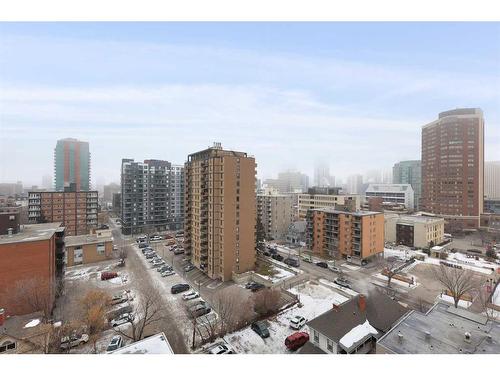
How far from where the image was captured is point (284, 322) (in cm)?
1292

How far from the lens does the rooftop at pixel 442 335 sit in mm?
7195

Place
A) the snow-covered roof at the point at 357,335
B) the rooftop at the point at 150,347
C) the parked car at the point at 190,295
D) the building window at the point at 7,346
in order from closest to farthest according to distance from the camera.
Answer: the rooftop at the point at 150,347 < the snow-covered roof at the point at 357,335 < the building window at the point at 7,346 < the parked car at the point at 190,295

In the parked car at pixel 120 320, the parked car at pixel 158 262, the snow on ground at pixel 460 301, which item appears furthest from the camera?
the parked car at pixel 158 262

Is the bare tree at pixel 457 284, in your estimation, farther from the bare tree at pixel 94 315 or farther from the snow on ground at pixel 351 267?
the bare tree at pixel 94 315

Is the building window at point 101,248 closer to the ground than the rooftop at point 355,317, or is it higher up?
closer to the ground

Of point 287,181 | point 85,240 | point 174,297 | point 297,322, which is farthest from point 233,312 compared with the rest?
point 287,181

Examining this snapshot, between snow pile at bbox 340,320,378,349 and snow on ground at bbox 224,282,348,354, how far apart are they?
2965mm

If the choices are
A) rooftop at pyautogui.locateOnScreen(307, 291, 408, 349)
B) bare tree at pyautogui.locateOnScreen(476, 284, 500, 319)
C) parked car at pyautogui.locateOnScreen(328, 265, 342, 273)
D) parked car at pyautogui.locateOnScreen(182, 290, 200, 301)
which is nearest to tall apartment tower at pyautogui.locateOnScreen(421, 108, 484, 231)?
bare tree at pyautogui.locateOnScreen(476, 284, 500, 319)

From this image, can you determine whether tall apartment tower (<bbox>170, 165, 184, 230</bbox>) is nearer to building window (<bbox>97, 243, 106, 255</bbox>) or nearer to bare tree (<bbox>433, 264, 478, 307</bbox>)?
building window (<bbox>97, 243, 106, 255</bbox>)

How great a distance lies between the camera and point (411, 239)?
29.1 m

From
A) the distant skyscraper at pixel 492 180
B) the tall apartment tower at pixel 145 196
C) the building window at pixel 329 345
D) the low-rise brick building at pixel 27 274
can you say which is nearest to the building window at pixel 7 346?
the low-rise brick building at pixel 27 274

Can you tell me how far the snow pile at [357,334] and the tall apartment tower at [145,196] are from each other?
3196cm

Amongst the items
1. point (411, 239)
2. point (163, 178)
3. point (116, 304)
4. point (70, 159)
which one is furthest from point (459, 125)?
point (70, 159)

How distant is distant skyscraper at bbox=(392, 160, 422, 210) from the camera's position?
70.3 meters
